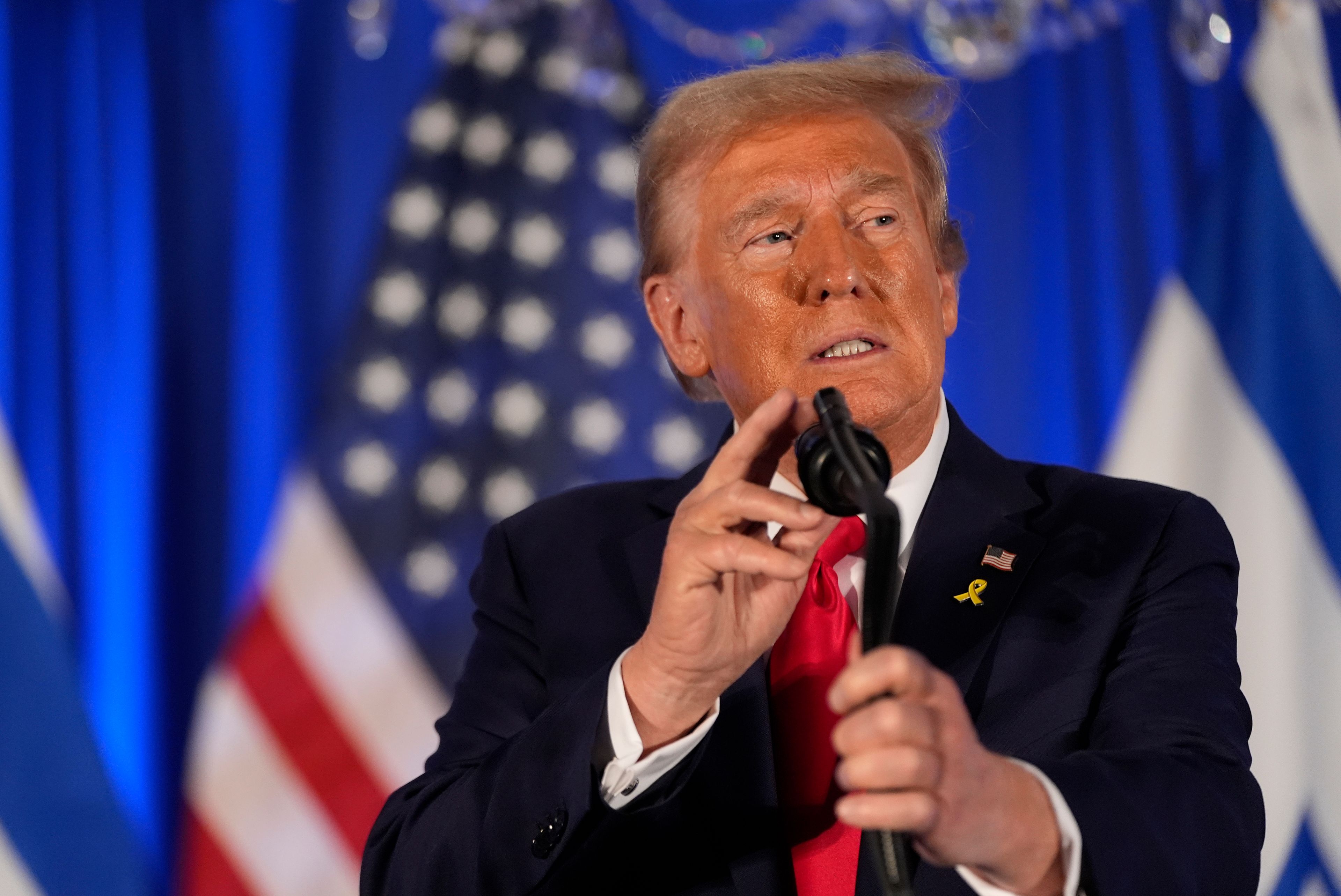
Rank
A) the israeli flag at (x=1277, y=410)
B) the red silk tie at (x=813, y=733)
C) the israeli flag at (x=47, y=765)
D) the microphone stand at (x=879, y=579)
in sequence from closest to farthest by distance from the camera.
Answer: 1. the microphone stand at (x=879, y=579)
2. the red silk tie at (x=813, y=733)
3. the israeli flag at (x=47, y=765)
4. the israeli flag at (x=1277, y=410)

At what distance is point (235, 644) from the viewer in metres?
2.88

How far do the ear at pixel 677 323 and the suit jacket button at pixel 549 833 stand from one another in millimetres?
790

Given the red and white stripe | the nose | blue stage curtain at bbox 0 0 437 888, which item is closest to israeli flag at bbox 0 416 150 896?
blue stage curtain at bbox 0 0 437 888

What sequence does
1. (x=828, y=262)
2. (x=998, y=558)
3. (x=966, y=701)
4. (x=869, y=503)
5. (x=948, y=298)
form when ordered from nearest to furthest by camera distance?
(x=869, y=503)
(x=966, y=701)
(x=998, y=558)
(x=828, y=262)
(x=948, y=298)

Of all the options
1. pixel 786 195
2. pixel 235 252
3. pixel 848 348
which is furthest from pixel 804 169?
pixel 235 252

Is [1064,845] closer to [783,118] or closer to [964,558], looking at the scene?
[964,558]

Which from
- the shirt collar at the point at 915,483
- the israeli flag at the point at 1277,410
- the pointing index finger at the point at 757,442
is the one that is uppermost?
the pointing index finger at the point at 757,442

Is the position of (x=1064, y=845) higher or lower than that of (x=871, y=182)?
lower

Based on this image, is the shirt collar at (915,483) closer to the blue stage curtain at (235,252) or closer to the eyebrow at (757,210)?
the eyebrow at (757,210)

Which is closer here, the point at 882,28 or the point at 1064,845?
the point at 1064,845

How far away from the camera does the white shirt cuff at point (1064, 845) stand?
3.46 ft

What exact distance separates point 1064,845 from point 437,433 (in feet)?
7.00

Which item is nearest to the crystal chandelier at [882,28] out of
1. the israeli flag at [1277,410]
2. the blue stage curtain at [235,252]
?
the blue stage curtain at [235,252]

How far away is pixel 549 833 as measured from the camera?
1.27 meters
